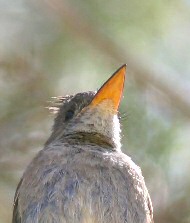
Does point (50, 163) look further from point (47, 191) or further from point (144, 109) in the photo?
point (144, 109)

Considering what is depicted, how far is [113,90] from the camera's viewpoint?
670 cm

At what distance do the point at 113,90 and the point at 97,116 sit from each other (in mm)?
183

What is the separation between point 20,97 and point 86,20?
0.64 meters

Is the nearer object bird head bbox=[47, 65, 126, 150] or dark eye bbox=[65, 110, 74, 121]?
bird head bbox=[47, 65, 126, 150]

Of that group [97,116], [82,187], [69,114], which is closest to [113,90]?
[97,116]

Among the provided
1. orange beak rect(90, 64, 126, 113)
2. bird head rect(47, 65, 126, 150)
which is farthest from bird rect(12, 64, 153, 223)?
orange beak rect(90, 64, 126, 113)

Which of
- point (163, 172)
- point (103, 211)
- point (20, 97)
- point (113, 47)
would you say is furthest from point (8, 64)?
point (103, 211)

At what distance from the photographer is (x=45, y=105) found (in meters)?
7.30

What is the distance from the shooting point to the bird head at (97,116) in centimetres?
664

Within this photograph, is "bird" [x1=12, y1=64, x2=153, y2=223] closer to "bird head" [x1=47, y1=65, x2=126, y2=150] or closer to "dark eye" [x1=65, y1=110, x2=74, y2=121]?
"bird head" [x1=47, y1=65, x2=126, y2=150]

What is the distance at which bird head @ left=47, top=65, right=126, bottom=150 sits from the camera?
21.8 feet

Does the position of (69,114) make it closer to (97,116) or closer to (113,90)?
(97,116)

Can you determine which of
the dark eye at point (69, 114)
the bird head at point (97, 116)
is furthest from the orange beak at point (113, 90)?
the dark eye at point (69, 114)

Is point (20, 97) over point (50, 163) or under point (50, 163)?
over
